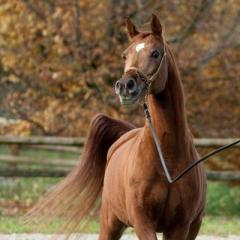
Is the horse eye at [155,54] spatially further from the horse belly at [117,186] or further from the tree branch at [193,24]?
the tree branch at [193,24]

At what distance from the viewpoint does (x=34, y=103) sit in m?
12.5

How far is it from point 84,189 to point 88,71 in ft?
17.5

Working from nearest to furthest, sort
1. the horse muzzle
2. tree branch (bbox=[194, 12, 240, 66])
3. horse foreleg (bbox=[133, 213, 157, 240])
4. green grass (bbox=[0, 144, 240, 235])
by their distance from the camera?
1. the horse muzzle
2. horse foreleg (bbox=[133, 213, 157, 240])
3. green grass (bbox=[0, 144, 240, 235])
4. tree branch (bbox=[194, 12, 240, 66])

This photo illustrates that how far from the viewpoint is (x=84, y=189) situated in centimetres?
661

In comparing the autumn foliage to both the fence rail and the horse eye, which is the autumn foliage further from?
the horse eye

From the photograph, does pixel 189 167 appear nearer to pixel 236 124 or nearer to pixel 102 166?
pixel 102 166

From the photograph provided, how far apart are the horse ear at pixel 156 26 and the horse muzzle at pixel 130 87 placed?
41 cm

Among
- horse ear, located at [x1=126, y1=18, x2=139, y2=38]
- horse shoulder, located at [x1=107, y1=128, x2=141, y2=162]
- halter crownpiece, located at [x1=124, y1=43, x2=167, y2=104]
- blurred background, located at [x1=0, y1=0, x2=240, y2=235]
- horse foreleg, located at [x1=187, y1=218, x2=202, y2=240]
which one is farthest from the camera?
blurred background, located at [x1=0, y1=0, x2=240, y2=235]

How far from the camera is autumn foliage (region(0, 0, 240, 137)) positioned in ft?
38.7

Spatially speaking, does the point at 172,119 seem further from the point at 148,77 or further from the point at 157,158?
the point at 148,77

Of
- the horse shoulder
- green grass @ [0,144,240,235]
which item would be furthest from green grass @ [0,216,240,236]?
the horse shoulder

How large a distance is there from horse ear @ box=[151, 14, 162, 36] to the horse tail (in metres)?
1.74

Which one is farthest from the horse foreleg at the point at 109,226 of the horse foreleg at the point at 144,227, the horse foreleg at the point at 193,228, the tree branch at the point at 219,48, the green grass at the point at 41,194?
the tree branch at the point at 219,48

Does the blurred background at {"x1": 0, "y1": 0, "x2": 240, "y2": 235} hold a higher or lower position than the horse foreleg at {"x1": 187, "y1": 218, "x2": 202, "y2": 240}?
lower
